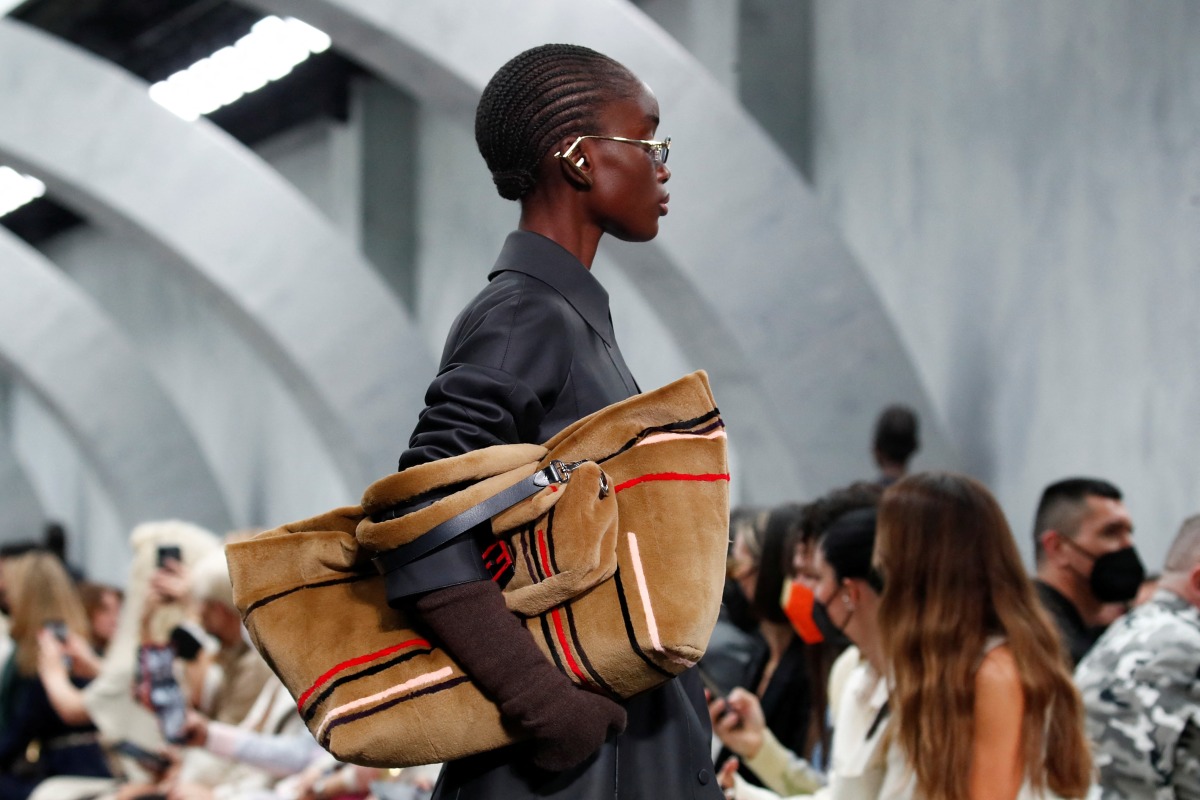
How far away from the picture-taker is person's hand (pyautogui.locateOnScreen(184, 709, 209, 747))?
13.9ft

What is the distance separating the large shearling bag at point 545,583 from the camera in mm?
1615

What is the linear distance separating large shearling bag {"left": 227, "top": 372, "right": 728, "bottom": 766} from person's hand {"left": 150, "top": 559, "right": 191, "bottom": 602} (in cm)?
404

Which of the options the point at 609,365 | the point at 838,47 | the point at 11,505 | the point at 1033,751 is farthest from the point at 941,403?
the point at 11,505

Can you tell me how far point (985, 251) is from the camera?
23.1 ft

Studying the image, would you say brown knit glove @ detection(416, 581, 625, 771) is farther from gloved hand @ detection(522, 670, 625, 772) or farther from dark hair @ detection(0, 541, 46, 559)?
dark hair @ detection(0, 541, 46, 559)

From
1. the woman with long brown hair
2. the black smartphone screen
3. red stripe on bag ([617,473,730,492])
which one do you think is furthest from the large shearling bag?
the black smartphone screen

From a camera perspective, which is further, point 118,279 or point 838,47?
point 118,279

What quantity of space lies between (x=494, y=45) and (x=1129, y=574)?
13.1 feet

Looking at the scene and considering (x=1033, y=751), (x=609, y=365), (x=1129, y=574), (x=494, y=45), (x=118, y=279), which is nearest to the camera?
(x=609, y=365)

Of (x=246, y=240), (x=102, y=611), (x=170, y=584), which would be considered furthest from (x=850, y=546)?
(x=246, y=240)

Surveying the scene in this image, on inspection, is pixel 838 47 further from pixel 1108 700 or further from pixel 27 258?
pixel 27 258

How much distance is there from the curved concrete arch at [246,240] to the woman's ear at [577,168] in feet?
26.0

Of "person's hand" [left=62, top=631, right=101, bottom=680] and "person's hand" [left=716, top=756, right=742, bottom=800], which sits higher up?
"person's hand" [left=62, top=631, right=101, bottom=680]

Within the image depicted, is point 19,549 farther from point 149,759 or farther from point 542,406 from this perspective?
point 542,406
